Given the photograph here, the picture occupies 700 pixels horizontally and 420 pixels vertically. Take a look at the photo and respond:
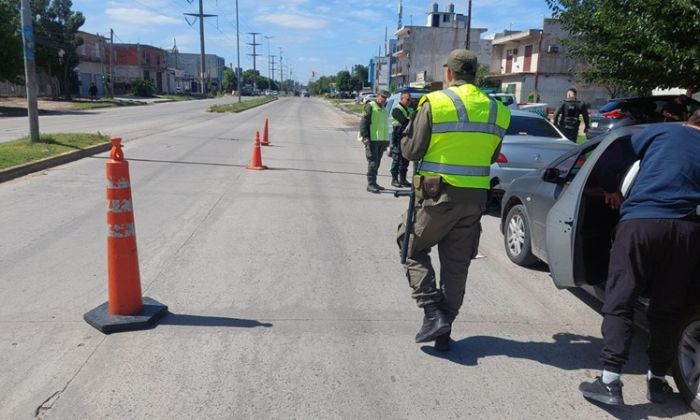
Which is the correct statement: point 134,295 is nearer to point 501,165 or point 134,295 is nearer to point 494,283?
point 494,283

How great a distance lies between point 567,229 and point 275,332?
228 centimetres

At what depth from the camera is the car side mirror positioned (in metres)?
5.16

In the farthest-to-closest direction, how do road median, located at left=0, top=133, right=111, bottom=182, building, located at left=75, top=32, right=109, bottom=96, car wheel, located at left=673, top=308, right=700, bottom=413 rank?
building, located at left=75, top=32, right=109, bottom=96, road median, located at left=0, top=133, right=111, bottom=182, car wheel, located at left=673, top=308, right=700, bottom=413

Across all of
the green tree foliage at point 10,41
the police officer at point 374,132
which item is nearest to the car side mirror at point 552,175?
the police officer at point 374,132

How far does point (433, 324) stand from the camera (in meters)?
3.96

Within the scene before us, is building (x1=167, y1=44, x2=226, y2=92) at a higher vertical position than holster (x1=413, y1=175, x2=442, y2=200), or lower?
higher

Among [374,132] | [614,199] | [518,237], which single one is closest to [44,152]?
[374,132]

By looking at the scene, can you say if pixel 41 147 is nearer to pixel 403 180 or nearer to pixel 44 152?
pixel 44 152

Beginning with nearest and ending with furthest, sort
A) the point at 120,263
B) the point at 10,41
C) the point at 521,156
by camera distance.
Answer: the point at 120,263 < the point at 521,156 < the point at 10,41

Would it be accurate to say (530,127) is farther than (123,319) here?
Yes

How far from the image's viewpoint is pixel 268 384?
351 centimetres

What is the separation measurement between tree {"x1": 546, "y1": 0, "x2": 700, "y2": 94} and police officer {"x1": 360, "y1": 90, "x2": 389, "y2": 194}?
508 centimetres

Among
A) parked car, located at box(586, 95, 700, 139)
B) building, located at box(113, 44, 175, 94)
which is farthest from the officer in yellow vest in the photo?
building, located at box(113, 44, 175, 94)

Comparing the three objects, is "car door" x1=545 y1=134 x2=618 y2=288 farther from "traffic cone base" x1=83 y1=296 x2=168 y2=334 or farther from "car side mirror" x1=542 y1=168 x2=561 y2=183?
"traffic cone base" x1=83 y1=296 x2=168 y2=334
